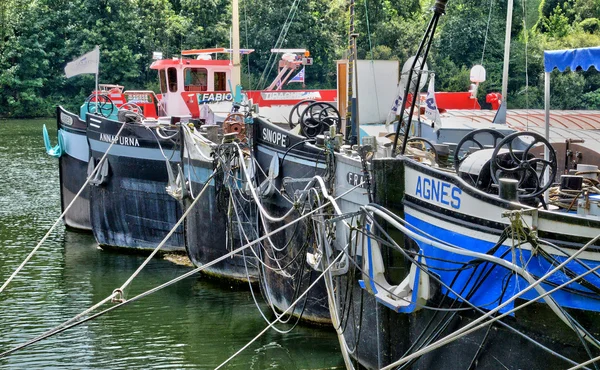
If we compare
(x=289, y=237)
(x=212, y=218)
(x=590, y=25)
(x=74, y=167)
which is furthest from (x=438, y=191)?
(x=590, y=25)

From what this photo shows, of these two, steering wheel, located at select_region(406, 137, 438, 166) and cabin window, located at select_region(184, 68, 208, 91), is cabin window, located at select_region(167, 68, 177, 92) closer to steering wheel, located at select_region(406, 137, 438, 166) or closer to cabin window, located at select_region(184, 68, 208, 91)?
cabin window, located at select_region(184, 68, 208, 91)

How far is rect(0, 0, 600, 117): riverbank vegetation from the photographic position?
4178 cm

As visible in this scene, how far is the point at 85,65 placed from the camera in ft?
71.2

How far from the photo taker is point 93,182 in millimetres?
19297

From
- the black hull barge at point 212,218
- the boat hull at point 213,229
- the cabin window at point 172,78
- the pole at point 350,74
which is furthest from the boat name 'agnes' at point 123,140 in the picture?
the pole at point 350,74

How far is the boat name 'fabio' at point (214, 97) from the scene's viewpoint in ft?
75.7

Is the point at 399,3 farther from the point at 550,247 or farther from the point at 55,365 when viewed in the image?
the point at 550,247

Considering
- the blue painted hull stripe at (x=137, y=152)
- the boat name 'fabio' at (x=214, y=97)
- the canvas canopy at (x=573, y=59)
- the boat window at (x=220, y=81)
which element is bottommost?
the blue painted hull stripe at (x=137, y=152)

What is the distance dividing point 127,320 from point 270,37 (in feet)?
120

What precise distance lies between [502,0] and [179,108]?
25.4m

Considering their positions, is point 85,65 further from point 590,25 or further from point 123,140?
point 590,25

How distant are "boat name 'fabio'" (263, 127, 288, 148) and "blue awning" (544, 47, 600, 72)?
3.96 meters

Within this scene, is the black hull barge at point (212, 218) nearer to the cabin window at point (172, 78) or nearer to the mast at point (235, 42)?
the mast at point (235, 42)

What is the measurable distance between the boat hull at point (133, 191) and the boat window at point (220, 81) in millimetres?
5194
